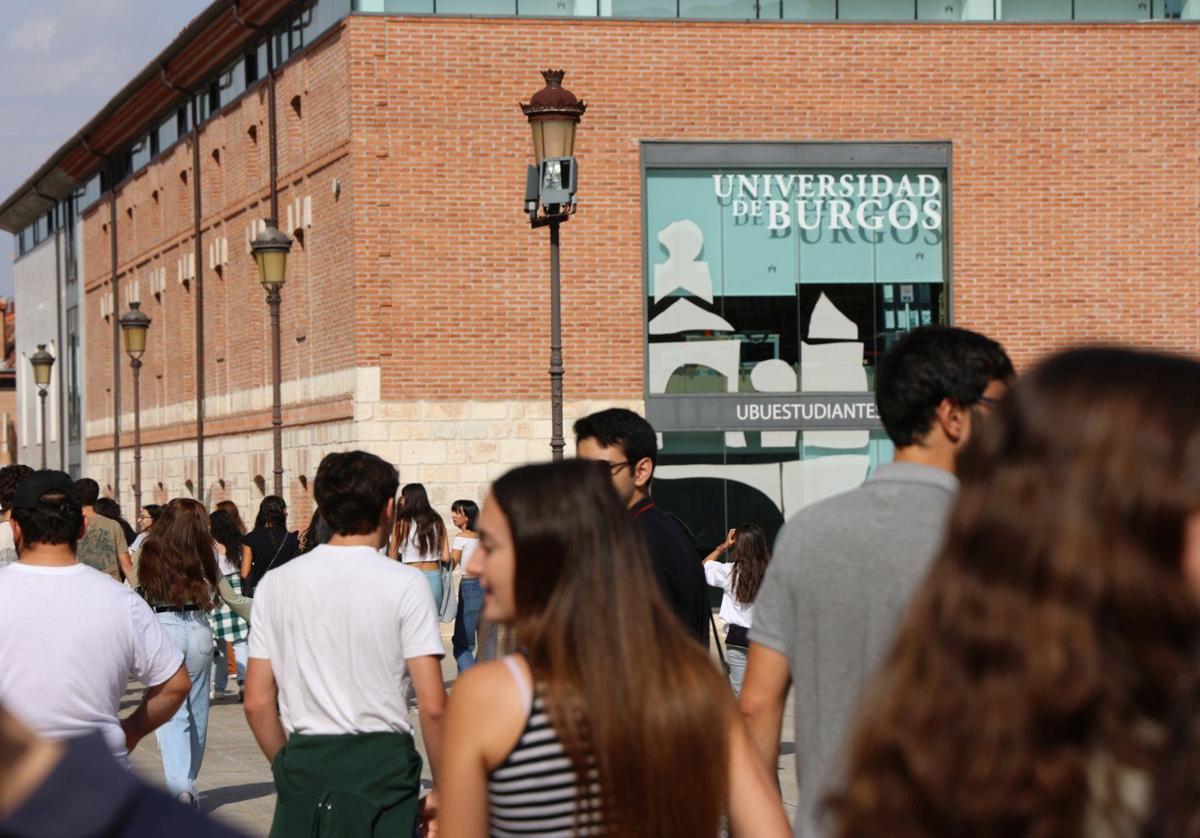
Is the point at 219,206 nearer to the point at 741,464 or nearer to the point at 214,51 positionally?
the point at 214,51

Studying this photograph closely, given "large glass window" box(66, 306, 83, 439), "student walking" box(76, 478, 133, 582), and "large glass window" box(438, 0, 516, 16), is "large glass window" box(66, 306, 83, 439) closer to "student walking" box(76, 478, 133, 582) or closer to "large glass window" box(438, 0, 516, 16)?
"large glass window" box(438, 0, 516, 16)

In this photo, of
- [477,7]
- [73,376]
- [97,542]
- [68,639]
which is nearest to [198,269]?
[477,7]

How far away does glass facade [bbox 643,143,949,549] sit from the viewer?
28.6 m

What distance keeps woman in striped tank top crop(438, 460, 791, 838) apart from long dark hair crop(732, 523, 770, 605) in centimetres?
896

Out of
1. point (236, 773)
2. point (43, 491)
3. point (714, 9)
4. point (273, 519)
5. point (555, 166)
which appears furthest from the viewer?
point (714, 9)

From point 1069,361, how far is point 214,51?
3685 centimetres

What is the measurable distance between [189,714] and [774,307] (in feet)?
61.1

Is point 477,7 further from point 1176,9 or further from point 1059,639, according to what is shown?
point 1059,639

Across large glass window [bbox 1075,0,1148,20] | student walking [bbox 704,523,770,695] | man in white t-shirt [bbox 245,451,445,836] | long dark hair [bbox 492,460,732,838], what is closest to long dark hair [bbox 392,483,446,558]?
student walking [bbox 704,523,770,695]

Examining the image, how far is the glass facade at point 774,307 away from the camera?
28578 millimetres

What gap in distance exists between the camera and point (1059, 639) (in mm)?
1818

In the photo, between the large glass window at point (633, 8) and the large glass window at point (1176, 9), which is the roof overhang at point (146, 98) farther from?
the large glass window at point (1176, 9)

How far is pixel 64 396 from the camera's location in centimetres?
5591

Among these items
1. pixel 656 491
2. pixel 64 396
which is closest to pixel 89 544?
pixel 656 491
